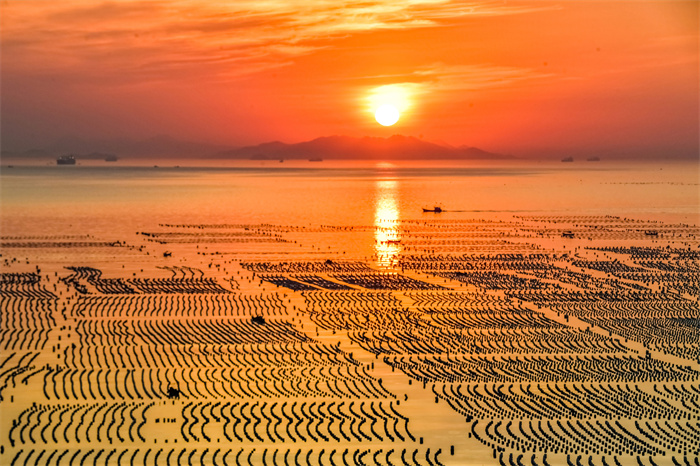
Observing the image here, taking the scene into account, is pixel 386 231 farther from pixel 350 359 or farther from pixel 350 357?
pixel 350 359

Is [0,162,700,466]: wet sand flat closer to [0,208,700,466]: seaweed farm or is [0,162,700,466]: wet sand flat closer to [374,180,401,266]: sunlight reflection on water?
[0,208,700,466]: seaweed farm

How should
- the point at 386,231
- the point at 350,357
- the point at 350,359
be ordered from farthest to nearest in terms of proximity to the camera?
the point at 386,231 < the point at 350,357 < the point at 350,359

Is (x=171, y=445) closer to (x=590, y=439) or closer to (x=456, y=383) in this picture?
(x=456, y=383)

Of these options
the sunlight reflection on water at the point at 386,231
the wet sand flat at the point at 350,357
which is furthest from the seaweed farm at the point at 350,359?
the sunlight reflection on water at the point at 386,231

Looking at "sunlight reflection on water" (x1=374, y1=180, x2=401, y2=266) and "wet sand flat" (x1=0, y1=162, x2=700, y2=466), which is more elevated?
"sunlight reflection on water" (x1=374, y1=180, x2=401, y2=266)

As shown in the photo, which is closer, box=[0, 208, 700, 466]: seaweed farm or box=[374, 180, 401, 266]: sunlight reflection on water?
box=[0, 208, 700, 466]: seaweed farm

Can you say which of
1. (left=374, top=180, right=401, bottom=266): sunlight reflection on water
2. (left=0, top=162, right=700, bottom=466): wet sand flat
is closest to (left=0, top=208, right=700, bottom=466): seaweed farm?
(left=0, top=162, right=700, bottom=466): wet sand flat

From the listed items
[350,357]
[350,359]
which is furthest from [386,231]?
[350,359]

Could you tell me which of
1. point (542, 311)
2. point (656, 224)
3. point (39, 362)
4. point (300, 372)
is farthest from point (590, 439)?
point (656, 224)
